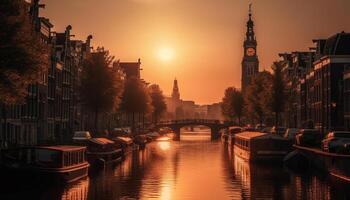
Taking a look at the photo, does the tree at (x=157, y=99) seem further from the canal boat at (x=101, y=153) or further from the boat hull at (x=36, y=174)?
the boat hull at (x=36, y=174)

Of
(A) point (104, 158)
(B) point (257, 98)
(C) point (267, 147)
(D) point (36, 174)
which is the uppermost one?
(B) point (257, 98)

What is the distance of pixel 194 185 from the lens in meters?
49.9

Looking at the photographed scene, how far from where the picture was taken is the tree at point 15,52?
41.7 meters

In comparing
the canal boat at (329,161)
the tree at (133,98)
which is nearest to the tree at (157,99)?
the tree at (133,98)

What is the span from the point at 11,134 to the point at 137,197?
34.5 m

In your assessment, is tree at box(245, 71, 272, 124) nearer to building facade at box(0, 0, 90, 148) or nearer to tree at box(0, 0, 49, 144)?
building facade at box(0, 0, 90, 148)

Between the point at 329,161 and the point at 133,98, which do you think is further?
the point at 133,98

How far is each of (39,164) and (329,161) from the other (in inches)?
940

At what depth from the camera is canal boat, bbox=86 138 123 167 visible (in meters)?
63.0

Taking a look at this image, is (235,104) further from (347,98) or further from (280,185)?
(280,185)

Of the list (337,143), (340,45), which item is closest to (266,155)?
(337,143)

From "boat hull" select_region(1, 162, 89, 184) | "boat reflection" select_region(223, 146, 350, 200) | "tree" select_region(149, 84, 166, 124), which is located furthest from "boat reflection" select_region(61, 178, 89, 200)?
"tree" select_region(149, 84, 166, 124)

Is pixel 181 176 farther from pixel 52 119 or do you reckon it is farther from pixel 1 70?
pixel 52 119

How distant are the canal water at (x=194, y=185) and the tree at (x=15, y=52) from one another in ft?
21.9
